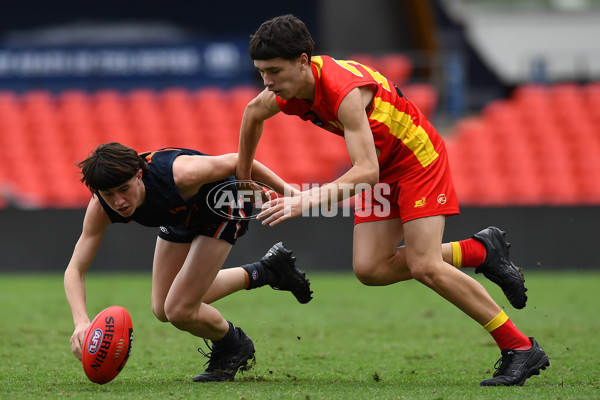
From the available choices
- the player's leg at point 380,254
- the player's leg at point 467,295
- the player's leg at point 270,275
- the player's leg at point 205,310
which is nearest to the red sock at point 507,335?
the player's leg at point 467,295

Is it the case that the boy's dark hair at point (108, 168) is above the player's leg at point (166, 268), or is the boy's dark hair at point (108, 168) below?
above

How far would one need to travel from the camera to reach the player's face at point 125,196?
14.3ft

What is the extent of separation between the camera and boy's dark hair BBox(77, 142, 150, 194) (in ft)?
14.0

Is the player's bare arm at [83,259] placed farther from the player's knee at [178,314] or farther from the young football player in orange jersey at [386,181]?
the young football player in orange jersey at [386,181]

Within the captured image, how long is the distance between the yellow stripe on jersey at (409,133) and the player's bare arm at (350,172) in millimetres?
372

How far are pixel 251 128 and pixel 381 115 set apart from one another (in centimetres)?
78

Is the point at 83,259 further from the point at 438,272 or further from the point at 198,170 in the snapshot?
the point at 438,272

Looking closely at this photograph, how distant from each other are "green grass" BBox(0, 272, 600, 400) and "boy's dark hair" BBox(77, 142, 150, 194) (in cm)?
110

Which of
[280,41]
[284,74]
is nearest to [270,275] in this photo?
[284,74]

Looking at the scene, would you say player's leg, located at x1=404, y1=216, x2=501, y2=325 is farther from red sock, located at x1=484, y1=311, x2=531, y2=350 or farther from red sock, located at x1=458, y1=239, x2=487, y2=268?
red sock, located at x1=458, y1=239, x2=487, y2=268

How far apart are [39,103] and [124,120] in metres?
1.76

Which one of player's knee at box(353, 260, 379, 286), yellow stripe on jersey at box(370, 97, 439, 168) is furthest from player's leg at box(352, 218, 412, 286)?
yellow stripe on jersey at box(370, 97, 439, 168)

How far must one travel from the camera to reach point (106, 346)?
174 inches

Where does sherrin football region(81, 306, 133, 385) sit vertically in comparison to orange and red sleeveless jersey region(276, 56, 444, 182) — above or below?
below
